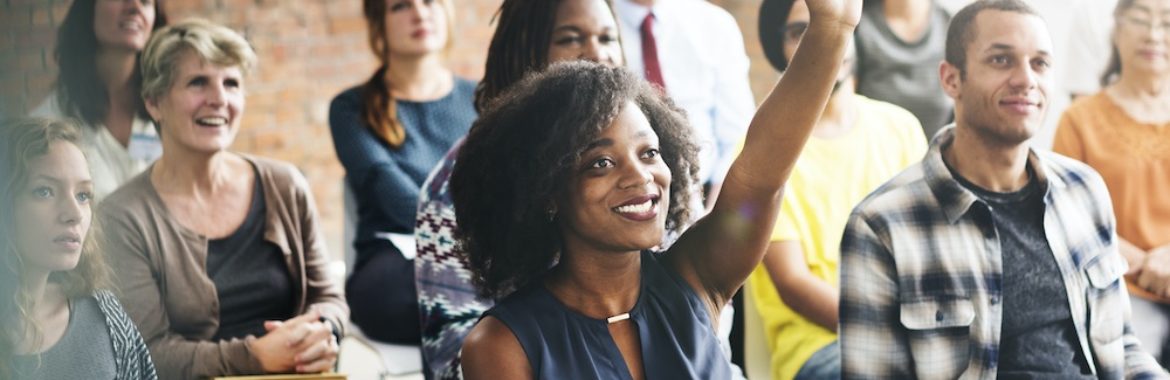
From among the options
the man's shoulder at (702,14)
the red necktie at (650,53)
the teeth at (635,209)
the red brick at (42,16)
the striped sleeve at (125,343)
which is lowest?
the striped sleeve at (125,343)

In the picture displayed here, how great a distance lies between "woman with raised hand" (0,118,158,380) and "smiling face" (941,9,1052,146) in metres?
1.75

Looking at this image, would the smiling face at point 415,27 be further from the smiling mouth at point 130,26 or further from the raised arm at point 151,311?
the raised arm at point 151,311

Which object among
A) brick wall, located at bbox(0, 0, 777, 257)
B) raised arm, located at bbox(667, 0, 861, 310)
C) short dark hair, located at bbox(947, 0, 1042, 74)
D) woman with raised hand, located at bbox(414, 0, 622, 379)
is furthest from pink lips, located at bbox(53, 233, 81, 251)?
short dark hair, located at bbox(947, 0, 1042, 74)

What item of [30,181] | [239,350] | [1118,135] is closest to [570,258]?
[239,350]

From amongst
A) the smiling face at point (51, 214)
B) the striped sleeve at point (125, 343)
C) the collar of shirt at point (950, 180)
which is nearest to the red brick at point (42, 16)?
the smiling face at point (51, 214)

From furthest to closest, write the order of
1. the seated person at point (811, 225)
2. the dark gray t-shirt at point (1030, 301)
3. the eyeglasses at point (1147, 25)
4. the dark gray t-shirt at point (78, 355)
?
the eyeglasses at point (1147, 25) → the seated person at point (811, 225) → the dark gray t-shirt at point (1030, 301) → the dark gray t-shirt at point (78, 355)

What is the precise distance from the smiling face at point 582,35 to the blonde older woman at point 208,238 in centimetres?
62

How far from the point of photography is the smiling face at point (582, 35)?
10.1 ft

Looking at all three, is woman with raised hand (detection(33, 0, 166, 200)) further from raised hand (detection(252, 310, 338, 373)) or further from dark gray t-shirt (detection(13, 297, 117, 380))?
raised hand (detection(252, 310, 338, 373))

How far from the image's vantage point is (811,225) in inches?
135

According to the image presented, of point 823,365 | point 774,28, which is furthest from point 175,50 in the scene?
point 823,365

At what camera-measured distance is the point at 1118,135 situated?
3736 mm

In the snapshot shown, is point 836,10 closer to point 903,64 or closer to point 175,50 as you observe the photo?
point 903,64

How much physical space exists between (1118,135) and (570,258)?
5.41 ft
